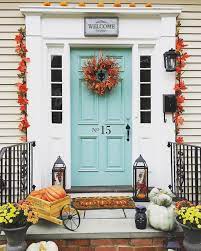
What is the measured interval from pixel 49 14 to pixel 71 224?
10.6ft

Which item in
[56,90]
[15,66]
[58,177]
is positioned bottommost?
[58,177]

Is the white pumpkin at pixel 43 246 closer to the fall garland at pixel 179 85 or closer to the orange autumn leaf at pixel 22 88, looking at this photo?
the orange autumn leaf at pixel 22 88

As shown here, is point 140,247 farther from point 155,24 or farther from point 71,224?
point 155,24

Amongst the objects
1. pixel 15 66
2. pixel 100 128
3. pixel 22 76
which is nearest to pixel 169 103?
pixel 100 128

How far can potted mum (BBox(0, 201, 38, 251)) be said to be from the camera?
323 centimetres

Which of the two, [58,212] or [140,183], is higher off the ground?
[140,183]

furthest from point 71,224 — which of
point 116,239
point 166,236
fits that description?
point 166,236

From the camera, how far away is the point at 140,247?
11.5ft

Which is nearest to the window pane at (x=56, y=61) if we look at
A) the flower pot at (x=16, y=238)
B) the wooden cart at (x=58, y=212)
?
the wooden cart at (x=58, y=212)

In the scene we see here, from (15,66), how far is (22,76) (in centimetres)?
22

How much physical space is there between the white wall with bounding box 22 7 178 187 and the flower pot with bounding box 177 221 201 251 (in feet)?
5.59

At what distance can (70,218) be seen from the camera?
12.0ft

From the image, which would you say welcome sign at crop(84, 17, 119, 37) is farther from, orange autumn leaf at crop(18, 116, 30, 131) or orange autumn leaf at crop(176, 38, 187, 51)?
orange autumn leaf at crop(18, 116, 30, 131)

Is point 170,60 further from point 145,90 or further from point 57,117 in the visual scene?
point 57,117
